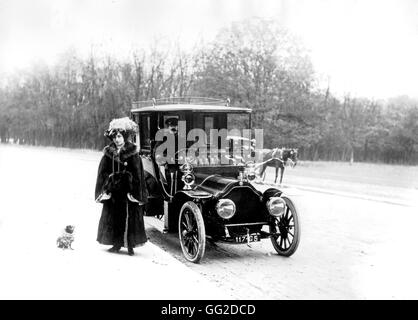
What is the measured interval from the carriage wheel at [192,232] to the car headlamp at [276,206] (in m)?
1.02

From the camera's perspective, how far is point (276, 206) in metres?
6.30

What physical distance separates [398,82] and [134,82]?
9.21 metres

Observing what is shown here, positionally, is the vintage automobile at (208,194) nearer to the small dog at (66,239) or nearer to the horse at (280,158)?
the small dog at (66,239)

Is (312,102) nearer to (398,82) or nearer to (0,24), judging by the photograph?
(398,82)

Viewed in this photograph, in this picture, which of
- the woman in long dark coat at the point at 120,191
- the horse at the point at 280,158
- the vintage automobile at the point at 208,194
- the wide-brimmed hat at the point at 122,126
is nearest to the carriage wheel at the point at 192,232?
the vintage automobile at the point at 208,194

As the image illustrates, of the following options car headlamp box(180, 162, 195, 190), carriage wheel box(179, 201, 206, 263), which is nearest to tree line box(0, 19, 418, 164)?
car headlamp box(180, 162, 195, 190)

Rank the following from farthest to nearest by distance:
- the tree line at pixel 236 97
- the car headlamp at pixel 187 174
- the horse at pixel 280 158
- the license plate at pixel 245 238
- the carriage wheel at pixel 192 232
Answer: the horse at pixel 280 158 → the tree line at pixel 236 97 → the car headlamp at pixel 187 174 → the license plate at pixel 245 238 → the carriage wheel at pixel 192 232

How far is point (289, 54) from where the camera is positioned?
17.2 meters

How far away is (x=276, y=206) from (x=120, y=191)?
2214 millimetres

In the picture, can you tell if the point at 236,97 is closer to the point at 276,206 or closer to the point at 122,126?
the point at 276,206

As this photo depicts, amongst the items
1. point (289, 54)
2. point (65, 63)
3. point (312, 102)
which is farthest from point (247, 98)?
point (65, 63)

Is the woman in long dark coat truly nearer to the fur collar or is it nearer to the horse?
the fur collar

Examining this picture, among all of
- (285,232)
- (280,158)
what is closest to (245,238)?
(285,232)

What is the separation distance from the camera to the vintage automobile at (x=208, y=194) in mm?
6293
